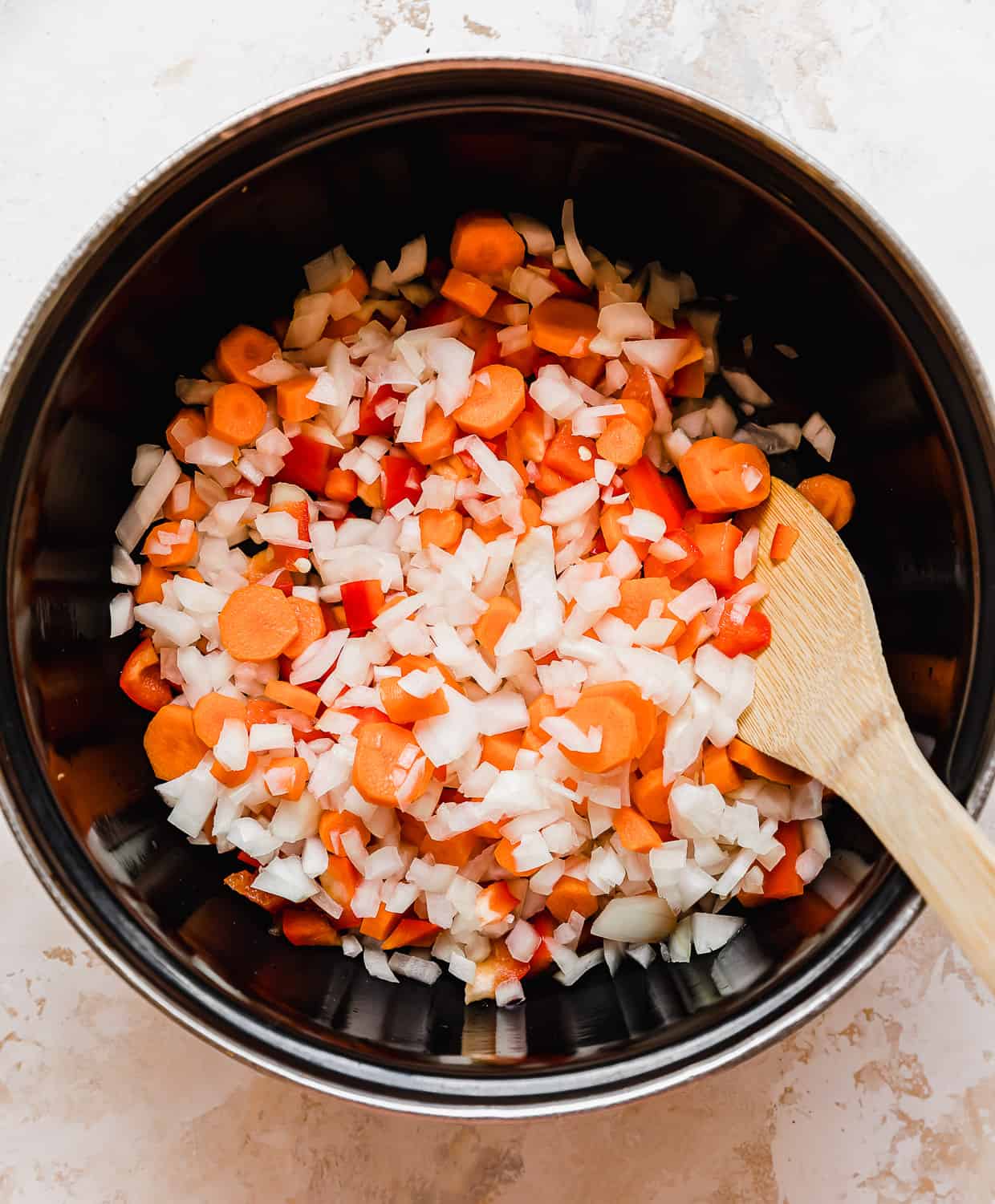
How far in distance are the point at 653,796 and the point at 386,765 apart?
0.41 metres

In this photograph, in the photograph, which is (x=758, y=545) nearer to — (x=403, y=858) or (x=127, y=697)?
(x=403, y=858)

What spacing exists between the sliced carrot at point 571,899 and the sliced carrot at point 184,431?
903 millimetres

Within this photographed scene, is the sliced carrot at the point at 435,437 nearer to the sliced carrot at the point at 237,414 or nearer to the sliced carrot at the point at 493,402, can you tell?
the sliced carrot at the point at 493,402

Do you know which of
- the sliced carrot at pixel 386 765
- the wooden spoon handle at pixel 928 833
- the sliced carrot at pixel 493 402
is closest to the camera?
the wooden spoon handle at pixel 928 833

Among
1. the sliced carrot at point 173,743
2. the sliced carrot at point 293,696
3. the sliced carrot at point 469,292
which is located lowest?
the sliced carrot at point 173,743

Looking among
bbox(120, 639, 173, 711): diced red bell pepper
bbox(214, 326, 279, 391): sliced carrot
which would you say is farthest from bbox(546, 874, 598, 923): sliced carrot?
bbox(214, 326, 279, 391): sliced carrot

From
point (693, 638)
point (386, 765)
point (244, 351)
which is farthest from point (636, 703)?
point (244, 351)

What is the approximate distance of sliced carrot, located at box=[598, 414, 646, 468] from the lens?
1.59m

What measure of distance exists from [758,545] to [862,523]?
0.18 m

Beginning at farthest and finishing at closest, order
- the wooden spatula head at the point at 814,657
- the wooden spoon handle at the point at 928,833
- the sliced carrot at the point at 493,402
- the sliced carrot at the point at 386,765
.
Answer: the sliced carrot at the point at 493,402 → the sliced carrot at the point at 386,765 → the wooden spatula head at the point at 814,657 → the wooden spoon handle at the point at 928,833

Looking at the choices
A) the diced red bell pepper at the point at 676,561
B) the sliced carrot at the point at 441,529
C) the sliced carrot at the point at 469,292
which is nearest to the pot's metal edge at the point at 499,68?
the sliced carrot at the point at 469,292

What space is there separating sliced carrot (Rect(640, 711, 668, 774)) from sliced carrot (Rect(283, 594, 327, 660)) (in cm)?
55

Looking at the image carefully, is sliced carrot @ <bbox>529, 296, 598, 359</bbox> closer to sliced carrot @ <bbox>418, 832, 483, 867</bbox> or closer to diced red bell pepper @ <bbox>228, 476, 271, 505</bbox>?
diced red bell pepper @ <bbox>228, 476, 271, 505</bbox>

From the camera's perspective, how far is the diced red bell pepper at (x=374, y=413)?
1622 mm
